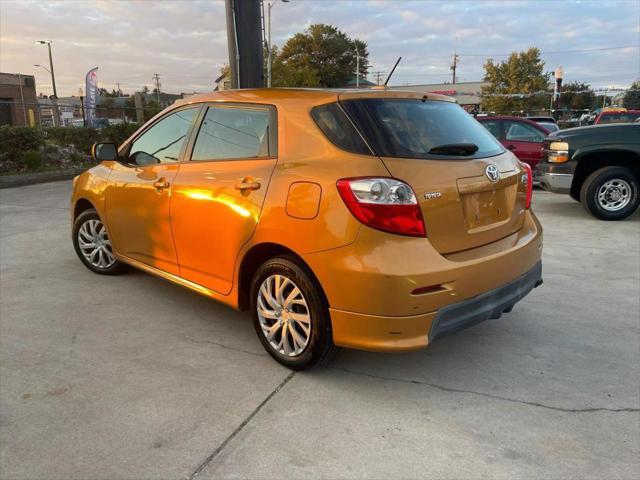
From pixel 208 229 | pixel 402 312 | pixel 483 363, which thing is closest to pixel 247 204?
pixel 208 229

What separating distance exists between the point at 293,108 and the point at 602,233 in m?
5.29

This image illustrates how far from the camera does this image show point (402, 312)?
255cm

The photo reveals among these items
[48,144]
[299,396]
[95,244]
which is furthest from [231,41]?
[48,144]

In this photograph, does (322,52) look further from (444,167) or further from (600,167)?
(444,167)

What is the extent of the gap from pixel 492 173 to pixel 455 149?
0.27 metres

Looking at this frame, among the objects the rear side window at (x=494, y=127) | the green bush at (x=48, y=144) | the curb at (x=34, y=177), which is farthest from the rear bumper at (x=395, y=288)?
the green bush at (x=48, y=144)

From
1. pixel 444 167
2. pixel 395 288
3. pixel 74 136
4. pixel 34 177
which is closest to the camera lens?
pixel 395 288

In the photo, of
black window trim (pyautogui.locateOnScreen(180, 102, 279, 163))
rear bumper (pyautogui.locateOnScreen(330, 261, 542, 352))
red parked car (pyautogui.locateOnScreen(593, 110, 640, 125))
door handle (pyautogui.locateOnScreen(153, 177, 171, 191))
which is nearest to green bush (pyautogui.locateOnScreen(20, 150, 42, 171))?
door handle (pyautogui.locateOnScreen(153, 177, 171, 191))

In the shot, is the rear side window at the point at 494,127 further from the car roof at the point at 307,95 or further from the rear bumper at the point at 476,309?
the rear bumper at the point at 476,309

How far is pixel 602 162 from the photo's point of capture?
7.24 metres

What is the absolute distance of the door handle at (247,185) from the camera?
302 cm

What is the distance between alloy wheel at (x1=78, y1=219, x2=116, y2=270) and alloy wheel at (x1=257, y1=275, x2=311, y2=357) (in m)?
2.27

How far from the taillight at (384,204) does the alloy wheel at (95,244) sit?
9.89 feet

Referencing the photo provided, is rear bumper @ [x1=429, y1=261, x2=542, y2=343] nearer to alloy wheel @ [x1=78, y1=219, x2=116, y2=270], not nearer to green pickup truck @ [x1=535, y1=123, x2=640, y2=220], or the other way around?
alloy wheel @ [x1=78, y1=219, x2=116, y2=270]
